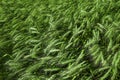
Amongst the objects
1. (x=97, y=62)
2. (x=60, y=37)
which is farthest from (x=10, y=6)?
(x=97, y=62)

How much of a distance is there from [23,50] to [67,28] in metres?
0.72

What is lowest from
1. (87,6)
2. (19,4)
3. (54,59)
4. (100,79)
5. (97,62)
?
(100,79)

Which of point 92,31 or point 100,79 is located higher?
point 92,31

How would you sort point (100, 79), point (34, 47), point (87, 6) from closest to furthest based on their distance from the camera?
point (100, 79) < point (34, 47) < point (87, 6)

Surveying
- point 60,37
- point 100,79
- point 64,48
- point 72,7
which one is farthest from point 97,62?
point 72,7

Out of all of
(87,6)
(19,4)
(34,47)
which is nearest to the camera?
(34,47)

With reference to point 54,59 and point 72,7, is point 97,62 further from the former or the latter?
point 72,7

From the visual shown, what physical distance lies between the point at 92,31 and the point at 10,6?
92.4 inches

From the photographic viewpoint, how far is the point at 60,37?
4.10 m

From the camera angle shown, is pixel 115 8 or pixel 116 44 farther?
pixel 115 8

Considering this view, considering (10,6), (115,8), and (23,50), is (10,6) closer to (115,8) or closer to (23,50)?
(23,50)

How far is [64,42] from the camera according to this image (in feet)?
13.1

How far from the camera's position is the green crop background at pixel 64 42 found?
3537 millimetres

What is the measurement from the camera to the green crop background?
354 centimetres
